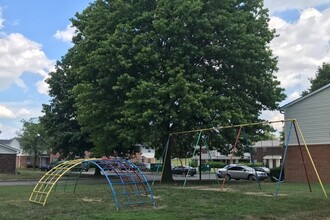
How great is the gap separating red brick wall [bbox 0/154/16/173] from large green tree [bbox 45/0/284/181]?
24253mm

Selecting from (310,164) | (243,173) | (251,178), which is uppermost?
(310,164)

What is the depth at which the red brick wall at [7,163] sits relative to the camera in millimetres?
49562

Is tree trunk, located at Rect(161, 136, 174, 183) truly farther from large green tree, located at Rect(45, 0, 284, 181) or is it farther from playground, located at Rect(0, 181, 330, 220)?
playground, located at Rect(0, 181, 330, 220)

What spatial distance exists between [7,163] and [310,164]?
35151 millimetres

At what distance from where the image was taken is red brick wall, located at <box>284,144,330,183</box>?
29.3 metres

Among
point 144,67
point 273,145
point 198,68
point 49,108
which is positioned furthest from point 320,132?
point 273,145

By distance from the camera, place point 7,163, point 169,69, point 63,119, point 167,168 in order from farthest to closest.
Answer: point 7,163 → point 63,119 → point 167,168 → point 169,69

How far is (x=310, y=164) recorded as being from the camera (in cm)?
2988

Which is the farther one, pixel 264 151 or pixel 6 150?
pixel 264 151

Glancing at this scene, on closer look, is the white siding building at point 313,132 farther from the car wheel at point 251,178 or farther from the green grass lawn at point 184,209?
the green grass lawn at point 184,209

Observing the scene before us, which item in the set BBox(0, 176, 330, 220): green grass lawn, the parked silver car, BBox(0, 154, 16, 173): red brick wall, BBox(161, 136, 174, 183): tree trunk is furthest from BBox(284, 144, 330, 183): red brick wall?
BBox(0, 154, 16, 173): red brick wall

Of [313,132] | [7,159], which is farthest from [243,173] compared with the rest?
[7,159]

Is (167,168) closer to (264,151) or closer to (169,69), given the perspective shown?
(169,69)

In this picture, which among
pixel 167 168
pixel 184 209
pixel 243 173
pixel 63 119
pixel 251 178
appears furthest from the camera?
pixel 63 119
